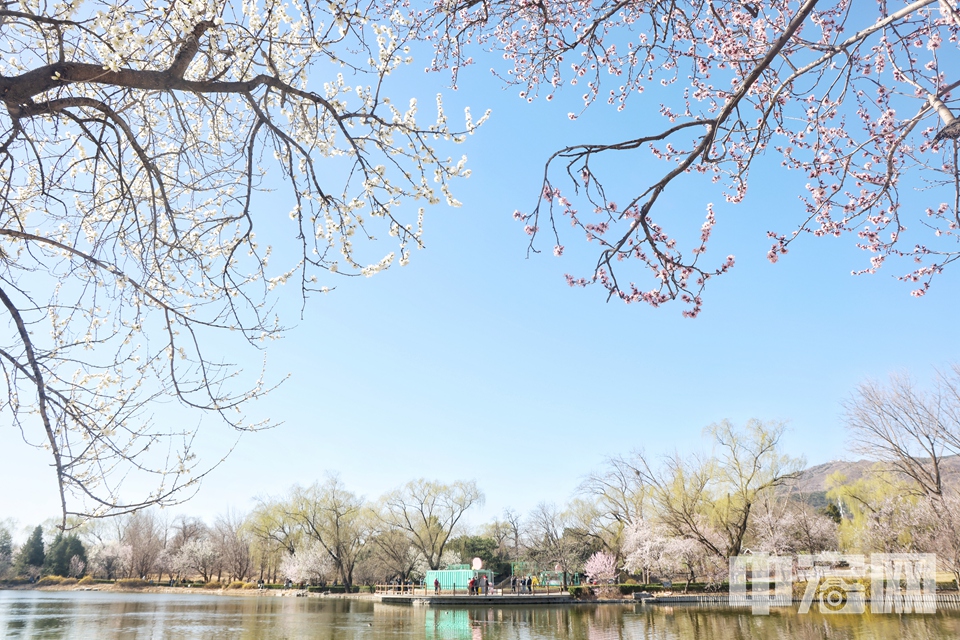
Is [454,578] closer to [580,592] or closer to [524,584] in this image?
[524,584]

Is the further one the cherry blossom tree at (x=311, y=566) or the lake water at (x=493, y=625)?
the cherry blossom tree at (x=311, y=566)

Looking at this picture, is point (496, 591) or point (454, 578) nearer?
point (496, 591)

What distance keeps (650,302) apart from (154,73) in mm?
3334

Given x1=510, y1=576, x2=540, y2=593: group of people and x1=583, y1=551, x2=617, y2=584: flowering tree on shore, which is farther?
x1=583, y1=551, x2=617, y2=584: flowering tree on shore

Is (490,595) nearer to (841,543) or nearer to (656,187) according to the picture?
(841,543)

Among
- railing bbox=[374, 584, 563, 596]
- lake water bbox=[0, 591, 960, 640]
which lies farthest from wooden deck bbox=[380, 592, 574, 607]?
lake water bbox=[0, 591, 960, 640]

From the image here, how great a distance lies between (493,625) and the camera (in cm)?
1730

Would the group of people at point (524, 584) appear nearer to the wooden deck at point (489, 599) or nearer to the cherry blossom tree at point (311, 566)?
the wooden deck at point (489, 599)

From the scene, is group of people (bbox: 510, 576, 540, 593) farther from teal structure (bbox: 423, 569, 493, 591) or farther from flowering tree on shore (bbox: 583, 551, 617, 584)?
flowering tree on shore (bbox: 583, 551, 617, 584)

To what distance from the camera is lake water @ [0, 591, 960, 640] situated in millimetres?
13695

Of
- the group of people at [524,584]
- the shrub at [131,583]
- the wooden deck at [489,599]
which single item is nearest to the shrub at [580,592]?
the wooden deck at [489,599]

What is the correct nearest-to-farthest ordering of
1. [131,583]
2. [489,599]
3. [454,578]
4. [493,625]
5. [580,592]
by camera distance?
[493,625] < [489,599] < [580,592] < [454,578] < [131,583]

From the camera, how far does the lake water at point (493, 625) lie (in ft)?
44.9

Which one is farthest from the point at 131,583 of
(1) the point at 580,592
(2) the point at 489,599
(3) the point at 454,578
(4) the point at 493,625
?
(4) the point at 493,625
